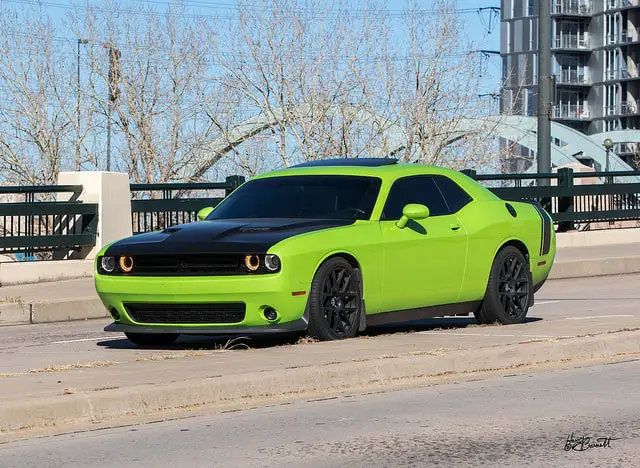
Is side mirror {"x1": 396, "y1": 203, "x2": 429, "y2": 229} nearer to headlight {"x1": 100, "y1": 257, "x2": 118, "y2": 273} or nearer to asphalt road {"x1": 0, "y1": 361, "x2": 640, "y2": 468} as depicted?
headlight {"x1": 100, "y1": 257, "x2": 118, "y2": 273}

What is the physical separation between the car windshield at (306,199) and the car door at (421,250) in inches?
8.8

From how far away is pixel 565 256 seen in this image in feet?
77.4

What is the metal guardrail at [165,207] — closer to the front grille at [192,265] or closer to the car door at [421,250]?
the car door at [421,250]

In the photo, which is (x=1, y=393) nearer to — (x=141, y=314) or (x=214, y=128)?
(x=141, y=314)

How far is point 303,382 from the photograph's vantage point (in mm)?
9070

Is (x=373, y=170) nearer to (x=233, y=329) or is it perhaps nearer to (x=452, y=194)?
(x=452, y=194)

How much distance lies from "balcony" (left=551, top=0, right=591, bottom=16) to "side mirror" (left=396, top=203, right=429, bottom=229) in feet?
416

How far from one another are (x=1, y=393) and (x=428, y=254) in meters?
4.82

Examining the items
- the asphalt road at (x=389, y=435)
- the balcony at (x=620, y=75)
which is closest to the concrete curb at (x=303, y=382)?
the asphalt road at (x=389, y=435)

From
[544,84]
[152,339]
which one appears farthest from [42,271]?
[544,84]

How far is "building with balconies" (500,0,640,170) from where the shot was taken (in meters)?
132

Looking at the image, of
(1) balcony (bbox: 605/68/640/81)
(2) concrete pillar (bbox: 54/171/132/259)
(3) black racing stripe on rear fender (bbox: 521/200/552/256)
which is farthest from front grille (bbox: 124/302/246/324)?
(1) balcony (bbox: 605/68/640/81)

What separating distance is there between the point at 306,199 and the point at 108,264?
71.5 inches

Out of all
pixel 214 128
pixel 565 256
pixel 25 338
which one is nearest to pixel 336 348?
pixel 25 338
